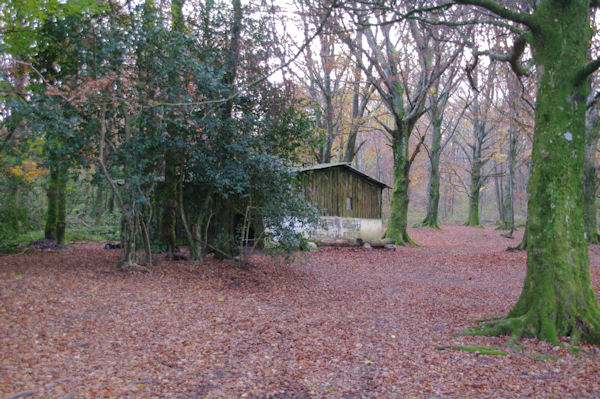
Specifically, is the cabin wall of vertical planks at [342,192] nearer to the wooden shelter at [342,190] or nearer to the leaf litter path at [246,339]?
the wooden shelter at [342,190]

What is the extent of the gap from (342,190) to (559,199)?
44.6 feet

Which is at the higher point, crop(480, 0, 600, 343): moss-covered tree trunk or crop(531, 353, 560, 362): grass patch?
crop(480, 0, 600, 343): moss-covered tree trunk

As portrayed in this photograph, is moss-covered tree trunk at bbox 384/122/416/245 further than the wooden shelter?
Yes

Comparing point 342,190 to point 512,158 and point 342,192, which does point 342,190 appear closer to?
point 342,192

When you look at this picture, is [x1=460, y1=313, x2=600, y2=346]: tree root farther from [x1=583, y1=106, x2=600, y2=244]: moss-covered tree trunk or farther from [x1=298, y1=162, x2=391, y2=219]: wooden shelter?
[x1=583, y1=106, x2=600, y2=244]: moss-covered tree trunk

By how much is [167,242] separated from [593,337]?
1027 centimetres

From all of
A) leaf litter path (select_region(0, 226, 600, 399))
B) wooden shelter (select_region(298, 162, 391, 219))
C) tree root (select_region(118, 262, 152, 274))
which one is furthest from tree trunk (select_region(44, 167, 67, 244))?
wooden shelter (select_region(298, 162, 391, 219))

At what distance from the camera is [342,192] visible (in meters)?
19.1

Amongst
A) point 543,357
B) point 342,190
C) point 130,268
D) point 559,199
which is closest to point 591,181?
point 342,190

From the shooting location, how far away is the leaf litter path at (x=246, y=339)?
422cm

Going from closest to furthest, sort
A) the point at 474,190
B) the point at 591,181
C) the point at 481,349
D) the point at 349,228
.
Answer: the point at 481,349 → the point at 591,181 → the point at 349,228 → the point at 474,190

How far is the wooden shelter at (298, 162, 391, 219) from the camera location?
703 inches

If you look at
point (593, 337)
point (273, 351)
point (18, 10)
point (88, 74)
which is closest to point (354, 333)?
point (273, 351)

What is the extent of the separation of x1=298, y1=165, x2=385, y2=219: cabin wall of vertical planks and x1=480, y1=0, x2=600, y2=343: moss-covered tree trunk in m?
11.8
